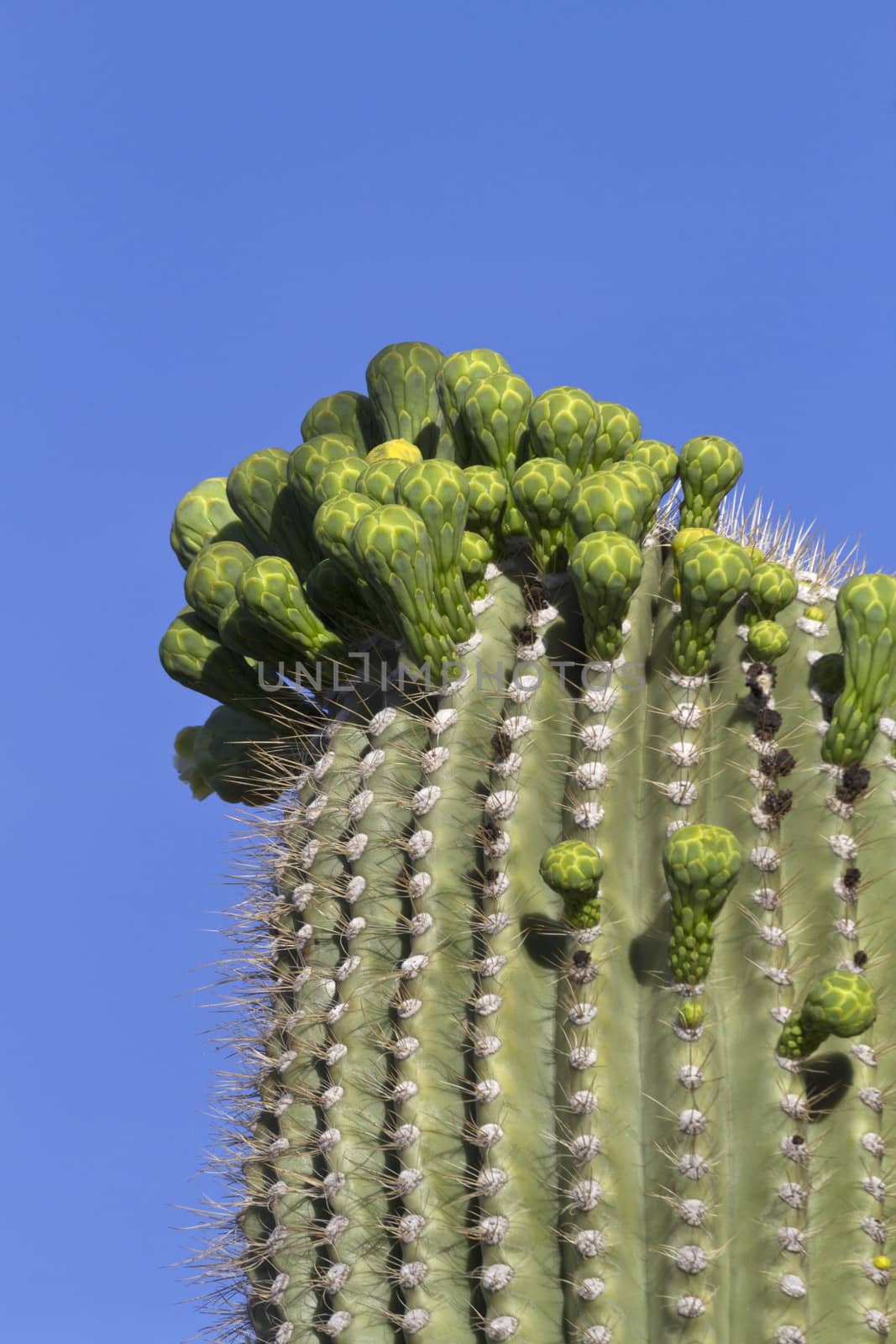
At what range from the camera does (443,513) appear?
3.86 metres

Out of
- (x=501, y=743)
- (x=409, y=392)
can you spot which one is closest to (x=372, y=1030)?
(x=501, y=743)

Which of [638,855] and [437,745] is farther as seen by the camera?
[437,745]

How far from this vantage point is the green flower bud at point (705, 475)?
4031 mm

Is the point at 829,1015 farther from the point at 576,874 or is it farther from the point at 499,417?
the point at 499,417

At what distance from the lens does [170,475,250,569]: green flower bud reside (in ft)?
15.9

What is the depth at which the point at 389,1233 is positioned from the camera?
363cm

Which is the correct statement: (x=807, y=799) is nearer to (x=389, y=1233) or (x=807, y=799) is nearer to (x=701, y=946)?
(x=701, y=946)

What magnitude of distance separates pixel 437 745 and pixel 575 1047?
2.51ft

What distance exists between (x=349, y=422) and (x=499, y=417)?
625 mm

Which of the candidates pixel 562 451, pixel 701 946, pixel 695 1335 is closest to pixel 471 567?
pixel 562 451

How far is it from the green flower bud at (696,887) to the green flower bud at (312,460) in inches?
53.5

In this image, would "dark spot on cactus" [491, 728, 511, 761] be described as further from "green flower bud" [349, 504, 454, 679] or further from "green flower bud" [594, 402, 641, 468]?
"green flower bud" [594, 402, 641, 468]

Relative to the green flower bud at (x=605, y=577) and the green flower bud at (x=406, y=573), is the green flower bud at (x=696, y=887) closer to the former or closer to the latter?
the green flower bud at (x=605, y=577)

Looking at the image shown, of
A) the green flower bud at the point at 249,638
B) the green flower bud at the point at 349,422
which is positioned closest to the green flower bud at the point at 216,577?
the green flower bud at the point at 249,638
